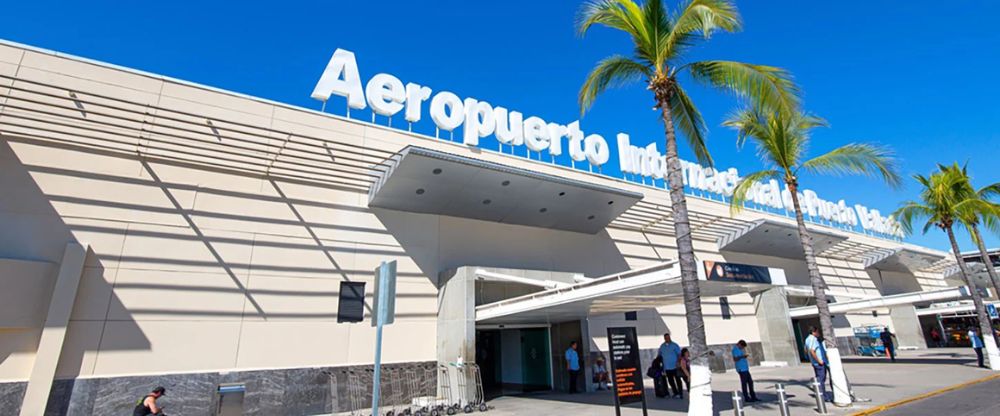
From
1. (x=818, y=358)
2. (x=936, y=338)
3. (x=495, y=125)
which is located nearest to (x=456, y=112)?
(x=495, y=125)

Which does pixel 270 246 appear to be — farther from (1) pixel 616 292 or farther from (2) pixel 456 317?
(1) pixel 616 292

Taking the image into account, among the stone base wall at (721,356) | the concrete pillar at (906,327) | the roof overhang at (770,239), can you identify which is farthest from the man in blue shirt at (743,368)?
the concrete pillar at (906,327)

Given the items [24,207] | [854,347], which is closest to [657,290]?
[24,207]

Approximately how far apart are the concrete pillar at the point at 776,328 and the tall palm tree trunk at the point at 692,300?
1964 centimetres

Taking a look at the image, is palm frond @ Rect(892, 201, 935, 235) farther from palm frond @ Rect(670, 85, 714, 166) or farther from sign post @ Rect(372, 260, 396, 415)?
sign post @ Rect(372, 260, 396, 415)

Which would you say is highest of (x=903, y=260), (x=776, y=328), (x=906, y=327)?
(x=903, y=260)

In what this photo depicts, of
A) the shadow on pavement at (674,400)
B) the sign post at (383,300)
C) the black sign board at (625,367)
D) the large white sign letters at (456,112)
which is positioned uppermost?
the large white sign letters at (456,112)

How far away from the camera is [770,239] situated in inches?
1015

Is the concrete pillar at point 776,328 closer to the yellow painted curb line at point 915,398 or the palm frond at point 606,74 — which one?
the yellow painted curb line at point 915,398

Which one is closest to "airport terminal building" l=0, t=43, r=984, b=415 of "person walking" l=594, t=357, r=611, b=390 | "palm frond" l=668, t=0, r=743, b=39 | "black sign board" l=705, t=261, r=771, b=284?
"black sign board" l=705, t=261, r=771, b=284

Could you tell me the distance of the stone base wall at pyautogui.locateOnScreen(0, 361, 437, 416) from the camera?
35.3 feet

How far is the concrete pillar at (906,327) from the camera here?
3300cm

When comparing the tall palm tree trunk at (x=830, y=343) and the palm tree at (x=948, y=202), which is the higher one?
the palm tree at (x=948, y=202)

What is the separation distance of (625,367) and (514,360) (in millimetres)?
11803
